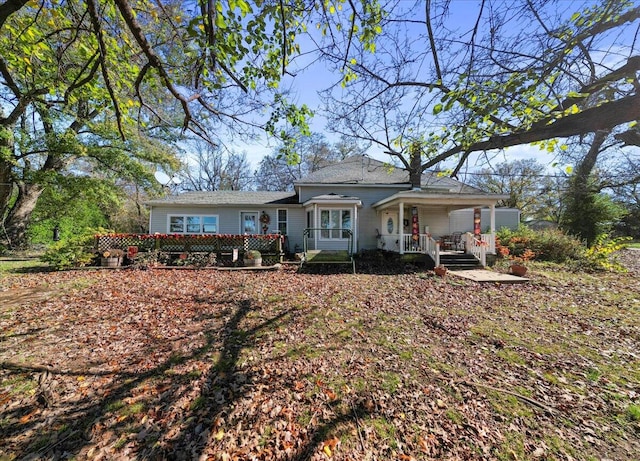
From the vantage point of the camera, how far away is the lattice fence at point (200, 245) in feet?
37.4

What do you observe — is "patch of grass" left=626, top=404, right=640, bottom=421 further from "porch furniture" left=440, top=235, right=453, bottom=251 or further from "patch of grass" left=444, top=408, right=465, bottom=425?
"porch furniture" left=440, top=235, right=453, bottom=251

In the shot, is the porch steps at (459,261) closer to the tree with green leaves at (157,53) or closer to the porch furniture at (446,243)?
the porch furniture at (446,243)

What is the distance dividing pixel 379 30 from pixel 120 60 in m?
4.38

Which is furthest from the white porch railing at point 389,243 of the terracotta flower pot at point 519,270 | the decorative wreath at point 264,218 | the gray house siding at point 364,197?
the decorative wreath at point 264,218

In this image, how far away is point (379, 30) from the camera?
3.55 m

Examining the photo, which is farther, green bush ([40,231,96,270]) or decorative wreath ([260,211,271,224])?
decorative wreath ([260,211,271,224])

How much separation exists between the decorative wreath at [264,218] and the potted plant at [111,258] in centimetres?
679

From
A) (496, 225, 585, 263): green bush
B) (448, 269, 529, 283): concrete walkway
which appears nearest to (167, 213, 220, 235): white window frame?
(448, 269, 529, 283): concrete walkway

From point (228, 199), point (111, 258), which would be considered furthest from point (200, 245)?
point (228, 199)

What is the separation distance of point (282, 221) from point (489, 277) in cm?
1053

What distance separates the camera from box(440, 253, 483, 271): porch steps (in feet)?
35.6

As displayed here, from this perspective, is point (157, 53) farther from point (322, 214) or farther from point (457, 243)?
point (457, 243)

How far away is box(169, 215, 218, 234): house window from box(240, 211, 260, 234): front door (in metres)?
1.47

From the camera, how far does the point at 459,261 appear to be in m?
11.1
